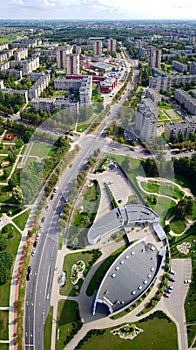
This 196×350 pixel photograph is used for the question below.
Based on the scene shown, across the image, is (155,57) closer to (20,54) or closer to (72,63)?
(72,63)

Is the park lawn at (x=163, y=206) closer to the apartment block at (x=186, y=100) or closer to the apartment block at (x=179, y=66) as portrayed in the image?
the apartment block at (x=186, y=100)

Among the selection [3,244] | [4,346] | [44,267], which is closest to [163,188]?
[44,267]

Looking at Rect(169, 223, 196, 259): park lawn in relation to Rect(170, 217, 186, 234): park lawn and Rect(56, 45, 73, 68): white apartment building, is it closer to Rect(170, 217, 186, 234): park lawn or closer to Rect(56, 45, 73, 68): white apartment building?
Rect(170, 217, 186, 234): park lawn

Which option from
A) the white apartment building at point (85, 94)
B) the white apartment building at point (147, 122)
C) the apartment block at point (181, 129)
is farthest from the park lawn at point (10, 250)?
the white apartment building at point (85, 94)

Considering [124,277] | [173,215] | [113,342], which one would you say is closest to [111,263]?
[124,277]

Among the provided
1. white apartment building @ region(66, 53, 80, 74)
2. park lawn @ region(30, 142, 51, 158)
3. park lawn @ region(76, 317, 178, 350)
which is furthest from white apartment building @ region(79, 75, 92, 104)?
park lawn @ region(76, 317, 178, 350)
